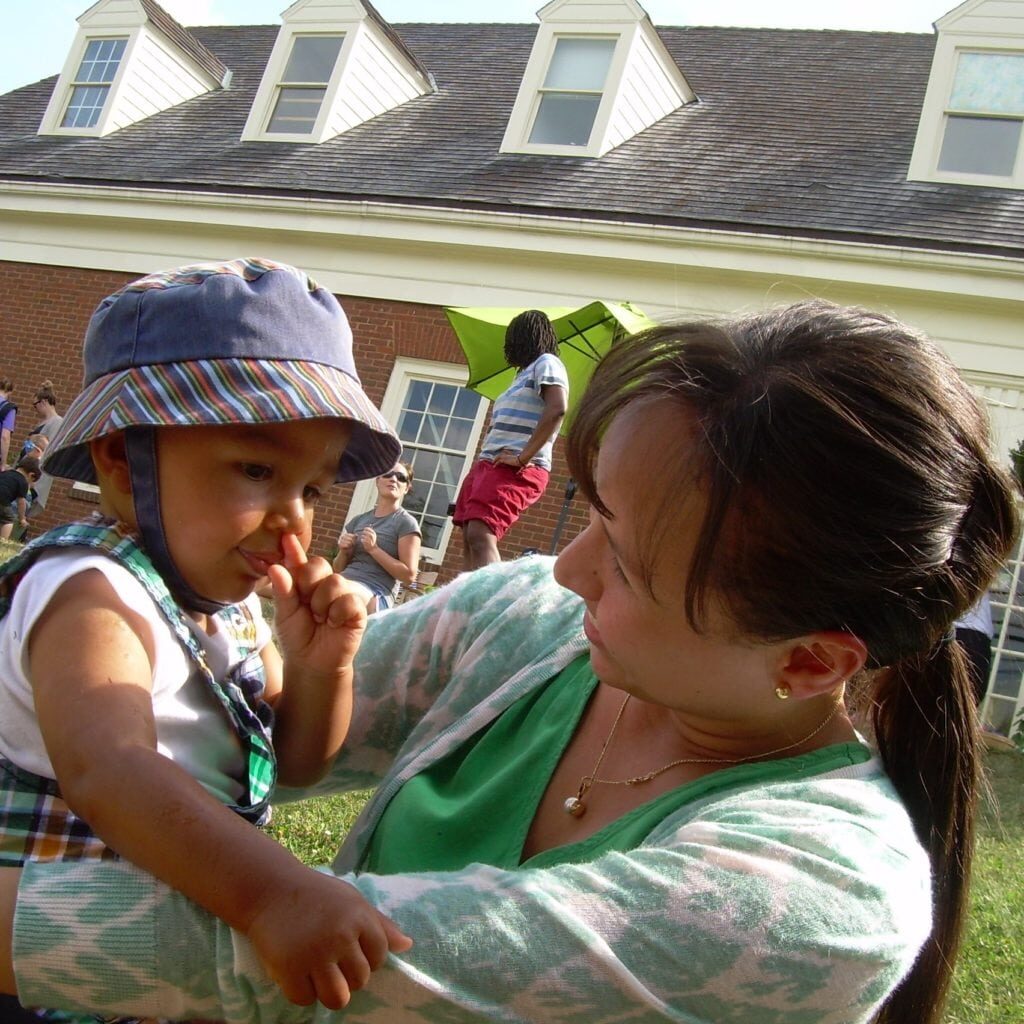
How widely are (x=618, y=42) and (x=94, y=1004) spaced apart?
1337 centimetres

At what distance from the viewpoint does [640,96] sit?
43.0 feet

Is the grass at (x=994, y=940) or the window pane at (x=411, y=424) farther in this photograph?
the window pane at (x=411, y=424)

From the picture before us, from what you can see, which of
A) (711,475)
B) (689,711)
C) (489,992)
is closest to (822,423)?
(711,475)

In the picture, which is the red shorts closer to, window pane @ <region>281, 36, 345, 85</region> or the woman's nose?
the woman's nose

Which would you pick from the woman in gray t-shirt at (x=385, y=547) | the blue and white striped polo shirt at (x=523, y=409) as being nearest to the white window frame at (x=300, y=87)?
the woman in gray t-shirt at (x=385, y=547)

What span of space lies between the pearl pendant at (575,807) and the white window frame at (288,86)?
548 inches

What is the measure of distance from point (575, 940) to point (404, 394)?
1144 centimetres

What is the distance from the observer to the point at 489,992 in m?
1.01

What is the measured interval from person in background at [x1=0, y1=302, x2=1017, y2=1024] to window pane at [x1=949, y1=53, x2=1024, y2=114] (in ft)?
38.1

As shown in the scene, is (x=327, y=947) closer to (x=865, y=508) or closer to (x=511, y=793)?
(x=511, y=793)

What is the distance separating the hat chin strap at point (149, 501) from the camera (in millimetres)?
1588

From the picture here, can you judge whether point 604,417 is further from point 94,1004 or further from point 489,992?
point 94,1004

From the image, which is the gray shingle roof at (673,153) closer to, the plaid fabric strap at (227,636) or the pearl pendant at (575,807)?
the plaid fabric strap at (227,636)

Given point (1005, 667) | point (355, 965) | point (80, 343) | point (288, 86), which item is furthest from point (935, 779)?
point (288, 86)
